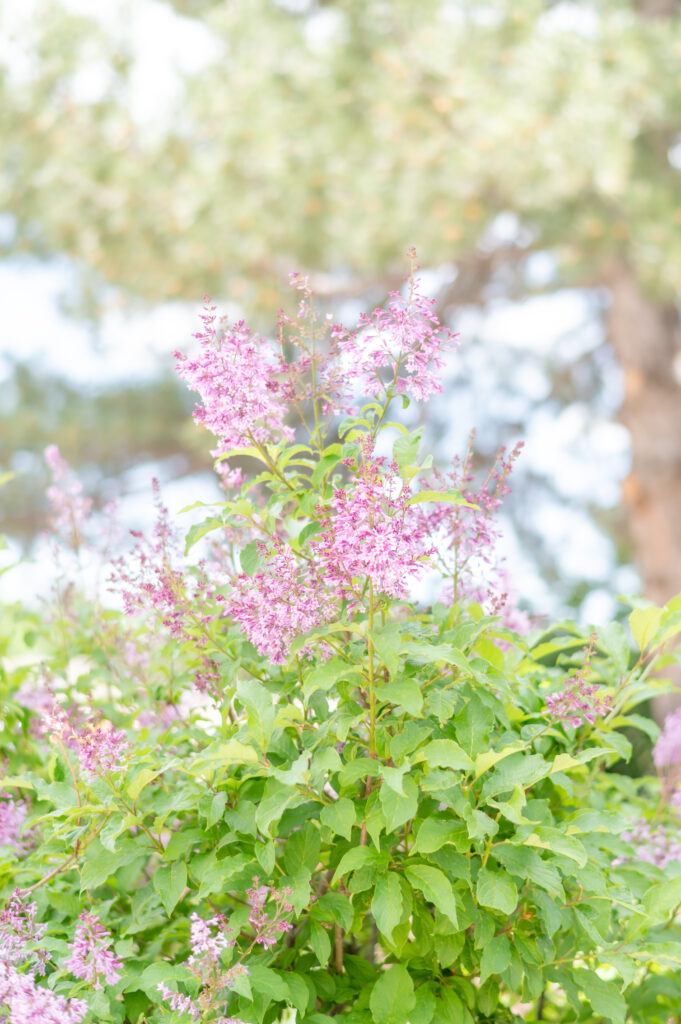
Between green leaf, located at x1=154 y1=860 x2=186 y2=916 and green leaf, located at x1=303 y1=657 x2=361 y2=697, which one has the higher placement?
green leaf, located at x1=303 y1=657 x2=361 y2=697

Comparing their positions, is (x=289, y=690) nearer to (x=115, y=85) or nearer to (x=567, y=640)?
(x=567, y=640)

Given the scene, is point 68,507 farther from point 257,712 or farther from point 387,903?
point 387,903

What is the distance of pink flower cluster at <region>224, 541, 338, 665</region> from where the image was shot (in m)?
1.21

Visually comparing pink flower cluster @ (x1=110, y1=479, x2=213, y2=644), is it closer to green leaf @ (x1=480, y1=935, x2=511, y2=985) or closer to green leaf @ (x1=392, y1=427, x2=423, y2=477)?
green leaf @ (x1=392, y1=427, x2=423, y2=477)

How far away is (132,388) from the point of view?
11.0 meters

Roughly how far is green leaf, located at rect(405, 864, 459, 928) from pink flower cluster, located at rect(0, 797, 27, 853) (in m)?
0.71

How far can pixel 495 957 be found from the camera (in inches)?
50.9

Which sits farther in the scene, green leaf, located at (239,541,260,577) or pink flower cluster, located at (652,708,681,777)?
pink flower cluster, located at (652,708,681,777)

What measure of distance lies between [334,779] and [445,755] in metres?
0.33

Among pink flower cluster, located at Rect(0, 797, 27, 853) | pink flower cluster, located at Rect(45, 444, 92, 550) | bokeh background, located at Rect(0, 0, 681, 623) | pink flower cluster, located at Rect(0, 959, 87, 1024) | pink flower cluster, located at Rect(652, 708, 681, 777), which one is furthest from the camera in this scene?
bokeh background, located at Rect(0, 0, 681, 623)

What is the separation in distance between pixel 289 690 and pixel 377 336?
0.52 m

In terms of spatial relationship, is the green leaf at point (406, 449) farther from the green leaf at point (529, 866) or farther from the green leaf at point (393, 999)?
the green leaf at point (393, 999)

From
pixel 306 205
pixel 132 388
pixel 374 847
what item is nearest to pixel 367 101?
pixel 306 205

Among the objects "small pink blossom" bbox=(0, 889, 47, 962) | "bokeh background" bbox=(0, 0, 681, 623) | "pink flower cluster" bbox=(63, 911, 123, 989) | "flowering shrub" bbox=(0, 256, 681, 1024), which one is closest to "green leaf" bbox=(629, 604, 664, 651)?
"flowering shrub" bbox=(0, 256, 681, 1024)
